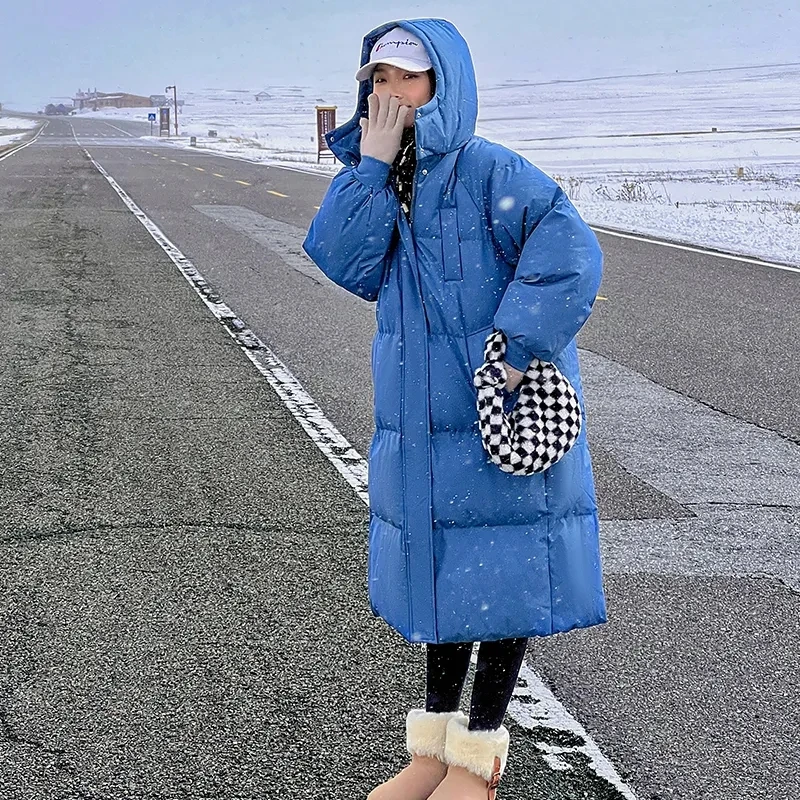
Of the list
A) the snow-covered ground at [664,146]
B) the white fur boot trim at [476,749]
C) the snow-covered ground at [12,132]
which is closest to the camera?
the white fur boot trim at [476,749]

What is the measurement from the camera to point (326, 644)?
3.46 m

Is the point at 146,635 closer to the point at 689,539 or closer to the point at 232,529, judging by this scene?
the point at 232,529

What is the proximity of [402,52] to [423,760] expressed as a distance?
1.57 meters

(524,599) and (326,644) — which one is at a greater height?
(524,599)

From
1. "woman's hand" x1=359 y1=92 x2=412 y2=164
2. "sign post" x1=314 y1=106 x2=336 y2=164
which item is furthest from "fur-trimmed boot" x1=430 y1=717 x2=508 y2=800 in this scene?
"sign post" x1=314 y1=106 x2=336 y2=164

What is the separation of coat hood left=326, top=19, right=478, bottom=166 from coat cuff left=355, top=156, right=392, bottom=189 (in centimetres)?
9

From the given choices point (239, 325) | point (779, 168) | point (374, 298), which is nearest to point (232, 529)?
point (374, 298)

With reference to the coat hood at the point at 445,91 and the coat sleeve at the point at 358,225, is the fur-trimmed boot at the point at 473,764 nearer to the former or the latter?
the coat sleeve at the point at 358,225

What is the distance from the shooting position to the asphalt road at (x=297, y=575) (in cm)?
285

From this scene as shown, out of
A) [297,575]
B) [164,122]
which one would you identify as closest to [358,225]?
[297,575]

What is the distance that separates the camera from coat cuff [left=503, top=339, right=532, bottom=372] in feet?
7.70

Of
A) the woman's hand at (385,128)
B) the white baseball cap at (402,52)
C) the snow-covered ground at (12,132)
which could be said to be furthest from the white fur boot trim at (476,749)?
the snow-covered ground at (12,132)

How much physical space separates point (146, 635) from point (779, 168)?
3792cm

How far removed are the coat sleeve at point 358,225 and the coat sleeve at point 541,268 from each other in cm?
23
